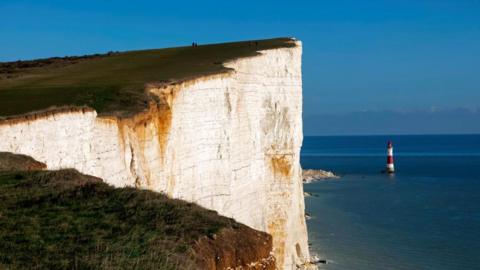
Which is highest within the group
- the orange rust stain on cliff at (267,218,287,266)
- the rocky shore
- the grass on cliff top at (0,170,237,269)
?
the rocky shore

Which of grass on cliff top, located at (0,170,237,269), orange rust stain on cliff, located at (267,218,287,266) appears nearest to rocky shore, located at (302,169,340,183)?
Result: orange rust stain on cliff, located at (267,218,287,266)

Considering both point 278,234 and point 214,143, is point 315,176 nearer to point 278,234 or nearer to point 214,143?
point 278,234

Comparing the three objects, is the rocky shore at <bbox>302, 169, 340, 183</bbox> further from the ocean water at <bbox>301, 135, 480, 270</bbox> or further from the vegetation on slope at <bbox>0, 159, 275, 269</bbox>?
the vegetation on slope at <bbox>0, 159, 275, 269</bbox>

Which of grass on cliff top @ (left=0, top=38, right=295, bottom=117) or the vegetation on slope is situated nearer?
the vegetation on slope

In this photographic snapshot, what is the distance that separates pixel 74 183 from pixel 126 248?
333cm

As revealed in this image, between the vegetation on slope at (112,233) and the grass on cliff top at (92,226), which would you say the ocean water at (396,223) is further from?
the vegetation on slope at (112,233)

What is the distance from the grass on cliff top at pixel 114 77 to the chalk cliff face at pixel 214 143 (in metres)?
0.72

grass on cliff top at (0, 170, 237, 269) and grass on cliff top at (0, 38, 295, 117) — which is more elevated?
grass on cliff top at (0, 38, 295, 117)

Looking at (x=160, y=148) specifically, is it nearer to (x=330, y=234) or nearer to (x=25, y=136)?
(x=25, y=136)

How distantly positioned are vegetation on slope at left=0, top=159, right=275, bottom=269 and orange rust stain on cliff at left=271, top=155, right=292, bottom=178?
18.7m

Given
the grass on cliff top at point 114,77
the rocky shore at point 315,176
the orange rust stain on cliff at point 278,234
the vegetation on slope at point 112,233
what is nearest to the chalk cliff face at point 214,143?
the orange rust stain on cliff at point 278,234

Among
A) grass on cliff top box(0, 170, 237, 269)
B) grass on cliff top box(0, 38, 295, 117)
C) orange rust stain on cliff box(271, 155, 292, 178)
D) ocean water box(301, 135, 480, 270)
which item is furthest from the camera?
ocean water box(301, 135, 480, 270)

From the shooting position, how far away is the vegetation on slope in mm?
7520

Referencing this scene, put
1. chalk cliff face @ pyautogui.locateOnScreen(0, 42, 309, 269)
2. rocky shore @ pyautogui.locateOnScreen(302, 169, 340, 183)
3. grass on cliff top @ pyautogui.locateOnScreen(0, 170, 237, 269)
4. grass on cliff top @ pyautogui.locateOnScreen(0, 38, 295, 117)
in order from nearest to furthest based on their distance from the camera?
1. grass on cliff top @ pyautogui.locateOnScreen(0, 170, 237, 269)
2. chalk cliff face @ pyautogui.locateOnScreen(0, 42, 309, 269)
3. grass on cliff top @ pyautogui.locateOnScreen(0, 38, 295, 117)
4. rocky shore @ pyautogui.locateOnScreen(302, 169, 340, 183)
